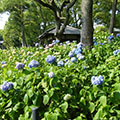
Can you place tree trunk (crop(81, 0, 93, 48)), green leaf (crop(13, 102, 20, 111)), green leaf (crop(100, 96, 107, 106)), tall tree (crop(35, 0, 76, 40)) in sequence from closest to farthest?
green leaf (crop(100, 96, 107, 106))
green leaf (crop(13, 102, 20, 111))
tree trunk (crop(81, 0, 93, 48))
tall tree (crop(35, 0, 76, 40))

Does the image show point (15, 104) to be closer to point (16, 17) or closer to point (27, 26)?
point (16, 17)

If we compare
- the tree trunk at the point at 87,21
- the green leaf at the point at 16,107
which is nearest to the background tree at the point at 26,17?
the tree trunk at the point at 87,21

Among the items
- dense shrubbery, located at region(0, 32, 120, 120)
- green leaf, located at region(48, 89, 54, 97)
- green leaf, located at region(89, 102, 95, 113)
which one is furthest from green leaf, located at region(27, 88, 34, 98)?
green leaf, located at region(89, 102, 95, 113)

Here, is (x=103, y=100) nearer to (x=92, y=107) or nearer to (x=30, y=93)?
(x=92, y=107)

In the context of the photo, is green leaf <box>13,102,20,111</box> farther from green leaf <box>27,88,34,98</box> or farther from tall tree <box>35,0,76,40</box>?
tall tree <box>35,0,76,40</box>

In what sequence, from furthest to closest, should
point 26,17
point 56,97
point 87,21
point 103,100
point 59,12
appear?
point 26,17
point 59,12
point 87,21
point 56,97
point 103,100

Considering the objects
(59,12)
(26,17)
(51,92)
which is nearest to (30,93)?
(51,92)

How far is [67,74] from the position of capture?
5.19ft

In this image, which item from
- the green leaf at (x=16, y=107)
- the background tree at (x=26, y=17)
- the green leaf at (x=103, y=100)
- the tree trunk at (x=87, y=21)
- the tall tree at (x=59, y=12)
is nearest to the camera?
the green leaf at (x=103, y=100)

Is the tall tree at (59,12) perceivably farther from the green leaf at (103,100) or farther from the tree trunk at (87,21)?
the green leaf at (103,100)

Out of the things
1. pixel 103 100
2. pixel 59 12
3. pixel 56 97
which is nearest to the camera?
pixel 103 100

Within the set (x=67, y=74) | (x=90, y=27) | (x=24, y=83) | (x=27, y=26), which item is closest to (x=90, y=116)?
(x=67, y=74)

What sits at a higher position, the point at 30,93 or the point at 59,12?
the point at 59,12

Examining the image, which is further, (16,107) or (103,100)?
(16,107)
